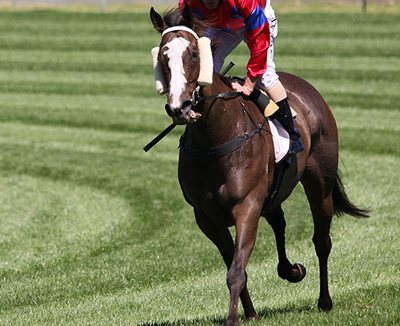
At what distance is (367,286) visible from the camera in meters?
9.54

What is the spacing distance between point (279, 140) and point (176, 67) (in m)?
1.57

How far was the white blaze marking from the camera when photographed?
21.9 ft

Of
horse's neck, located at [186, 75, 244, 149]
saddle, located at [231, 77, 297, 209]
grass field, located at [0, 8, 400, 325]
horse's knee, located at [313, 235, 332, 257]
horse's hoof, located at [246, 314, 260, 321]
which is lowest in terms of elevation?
grass field, located at [0, 8, 400, 325]

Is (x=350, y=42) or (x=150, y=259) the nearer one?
(x=150, y=259)

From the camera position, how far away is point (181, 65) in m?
6.80

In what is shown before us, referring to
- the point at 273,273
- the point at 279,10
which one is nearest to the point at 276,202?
the point at 273,273

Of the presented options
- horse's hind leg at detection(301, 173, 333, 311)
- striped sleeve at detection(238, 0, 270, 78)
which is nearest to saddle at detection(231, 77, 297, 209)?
striped sleeve at detection(238, 0, 270, 78)

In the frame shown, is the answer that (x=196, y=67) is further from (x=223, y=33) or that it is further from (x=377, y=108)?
(x=377, y=108)

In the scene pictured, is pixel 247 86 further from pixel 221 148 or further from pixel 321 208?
pixel 321 208

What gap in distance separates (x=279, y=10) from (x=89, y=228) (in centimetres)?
2370

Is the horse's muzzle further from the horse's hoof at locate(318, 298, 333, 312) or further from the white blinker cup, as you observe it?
the horse's hoof at locate(318, 298, 333, 312)

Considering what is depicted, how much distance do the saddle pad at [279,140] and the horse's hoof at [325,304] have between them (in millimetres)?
1517

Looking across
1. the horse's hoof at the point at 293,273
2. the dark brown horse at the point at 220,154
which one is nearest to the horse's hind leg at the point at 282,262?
the horse's hoof at the point at 293,273

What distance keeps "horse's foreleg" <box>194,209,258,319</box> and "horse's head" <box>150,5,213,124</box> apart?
1.09 metres
